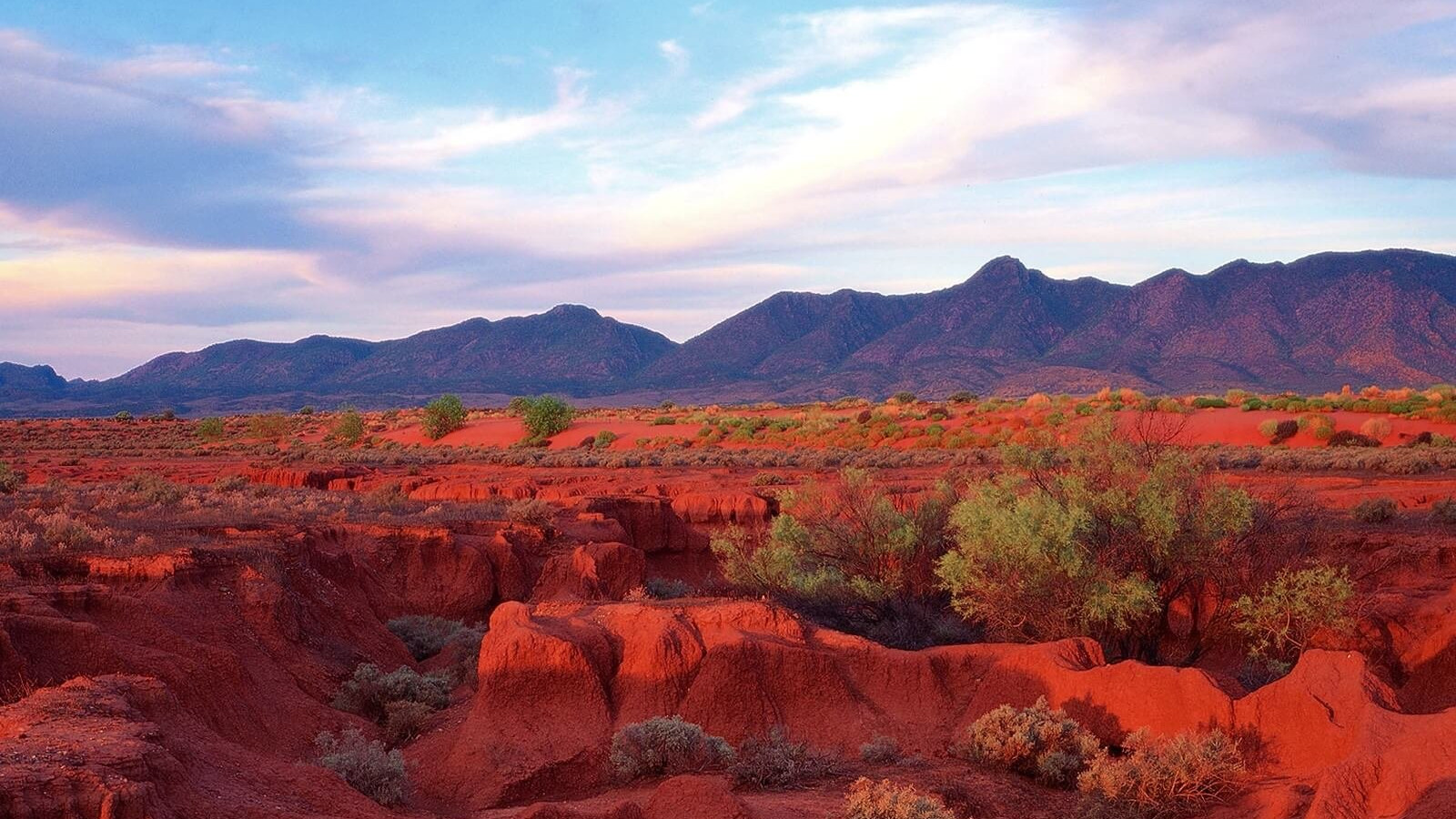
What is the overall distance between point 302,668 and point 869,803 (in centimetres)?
791

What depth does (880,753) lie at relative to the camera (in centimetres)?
1050

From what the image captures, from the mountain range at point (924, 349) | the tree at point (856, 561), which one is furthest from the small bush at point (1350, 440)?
the mountain range at point (924, 349)

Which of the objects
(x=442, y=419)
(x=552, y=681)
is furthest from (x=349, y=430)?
(x=552, y=681)

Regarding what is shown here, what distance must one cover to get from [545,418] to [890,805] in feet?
170

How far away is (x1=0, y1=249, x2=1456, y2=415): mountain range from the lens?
4377 inches

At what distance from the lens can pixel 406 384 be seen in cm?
15612

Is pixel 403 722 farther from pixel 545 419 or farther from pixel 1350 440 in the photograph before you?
pixel 545 419

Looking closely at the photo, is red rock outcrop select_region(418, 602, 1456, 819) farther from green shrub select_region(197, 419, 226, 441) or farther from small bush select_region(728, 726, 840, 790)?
green shrub select_region(197, 419, 226, 441)

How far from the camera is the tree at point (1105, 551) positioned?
42.6 feet

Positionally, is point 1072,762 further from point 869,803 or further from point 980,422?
point 980,422

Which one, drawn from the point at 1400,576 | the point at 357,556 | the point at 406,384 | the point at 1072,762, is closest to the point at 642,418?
the point at 357,556

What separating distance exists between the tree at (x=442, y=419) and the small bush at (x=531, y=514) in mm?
41942

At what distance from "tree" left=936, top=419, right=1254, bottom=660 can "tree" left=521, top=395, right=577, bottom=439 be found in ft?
149

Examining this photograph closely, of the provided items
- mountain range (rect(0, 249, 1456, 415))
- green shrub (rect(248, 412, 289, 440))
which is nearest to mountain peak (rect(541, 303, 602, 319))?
mountain range (rect(0, 249, 1456, 415))
